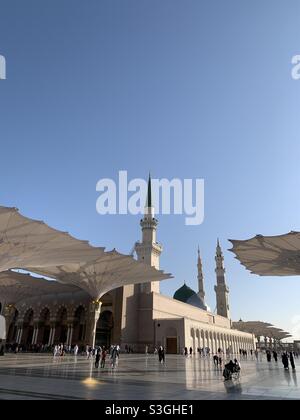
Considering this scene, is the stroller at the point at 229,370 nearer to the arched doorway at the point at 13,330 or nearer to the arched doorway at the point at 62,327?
the arched doorway at the point at 62,327

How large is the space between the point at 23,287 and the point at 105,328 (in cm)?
1258

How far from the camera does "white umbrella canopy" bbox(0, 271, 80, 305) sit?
40.2m

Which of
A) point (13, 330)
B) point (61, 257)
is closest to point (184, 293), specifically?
point (13, 330)

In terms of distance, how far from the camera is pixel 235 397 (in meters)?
8.36

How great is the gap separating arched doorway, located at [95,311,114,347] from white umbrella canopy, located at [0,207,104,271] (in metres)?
20.2

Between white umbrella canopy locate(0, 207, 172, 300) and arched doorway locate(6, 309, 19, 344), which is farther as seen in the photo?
arched doorway locate(6, 309, 19, 344)

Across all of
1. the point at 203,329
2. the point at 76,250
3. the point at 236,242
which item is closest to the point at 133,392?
the point at 236,242

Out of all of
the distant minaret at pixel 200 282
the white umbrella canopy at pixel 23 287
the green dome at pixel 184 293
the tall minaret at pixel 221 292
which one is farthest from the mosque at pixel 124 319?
the distant minaret at pixel 200 282

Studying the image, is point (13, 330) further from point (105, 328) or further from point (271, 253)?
point (271, 253)

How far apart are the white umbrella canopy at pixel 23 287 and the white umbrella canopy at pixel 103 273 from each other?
7212 mm

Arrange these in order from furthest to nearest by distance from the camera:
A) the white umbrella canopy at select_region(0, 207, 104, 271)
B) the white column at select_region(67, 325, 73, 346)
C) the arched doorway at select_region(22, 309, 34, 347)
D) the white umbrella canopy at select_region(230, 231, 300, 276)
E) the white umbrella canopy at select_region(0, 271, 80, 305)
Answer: the arched doorway at select_region(22, 309, 34, 347)
the white column at select_region(67, 325, 73, 346)
the white umbrella canopy at select_region(0, 271, 80, 305)
the white umbrella canopy at select_region(230, 231, 300, 276)
the white umbrella canopy at select_region(0, 207, 104, 271)

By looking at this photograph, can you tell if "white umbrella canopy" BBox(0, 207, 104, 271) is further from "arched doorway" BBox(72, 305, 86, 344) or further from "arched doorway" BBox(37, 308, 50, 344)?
"arched doorway" BBox(37, 308, 50, 344)

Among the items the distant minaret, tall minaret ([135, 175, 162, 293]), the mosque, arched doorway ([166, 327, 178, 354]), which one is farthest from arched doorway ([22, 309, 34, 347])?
the distant minaret
